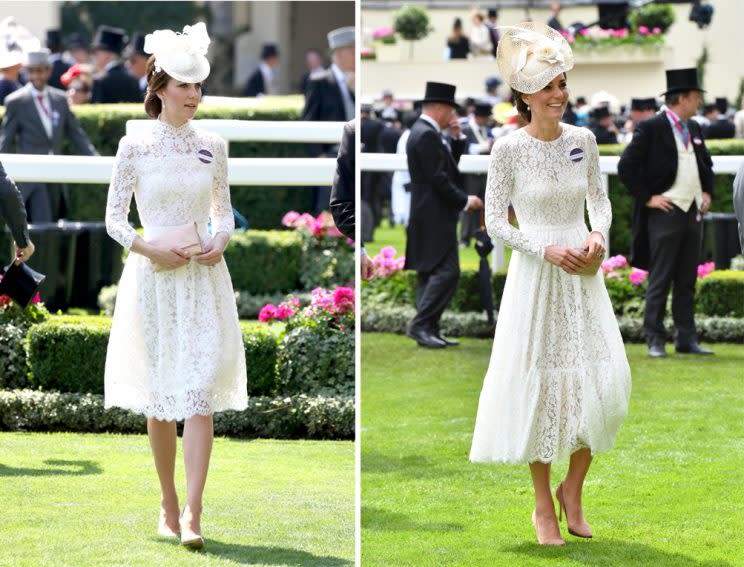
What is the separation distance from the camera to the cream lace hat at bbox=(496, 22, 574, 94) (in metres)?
4.97

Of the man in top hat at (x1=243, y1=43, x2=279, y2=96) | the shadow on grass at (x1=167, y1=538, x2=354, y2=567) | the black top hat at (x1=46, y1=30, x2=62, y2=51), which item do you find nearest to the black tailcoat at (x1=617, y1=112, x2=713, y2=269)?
the shadow on grass at (x1=167, y1=538, x2=354, y2=567)

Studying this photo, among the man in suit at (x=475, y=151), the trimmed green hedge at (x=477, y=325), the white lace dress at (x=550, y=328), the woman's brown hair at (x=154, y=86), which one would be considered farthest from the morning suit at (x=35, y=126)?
the white lace dress at (x=550, y=328)

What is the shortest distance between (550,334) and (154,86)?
1522mm

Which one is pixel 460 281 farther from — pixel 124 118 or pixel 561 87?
pixel 561 87

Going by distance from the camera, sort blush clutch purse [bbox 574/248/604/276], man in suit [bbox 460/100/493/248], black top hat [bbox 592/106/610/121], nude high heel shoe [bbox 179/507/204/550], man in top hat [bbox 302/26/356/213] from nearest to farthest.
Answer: nude high heel shoe [bbox 179/507/204/550] < blush clutch purse [bbox 574/248/604/276] < man in top hat [bbox 302/26/356/213] < man in suit [bbox 460/100/493/248] < black top hat [bbox 592/106/610/121]

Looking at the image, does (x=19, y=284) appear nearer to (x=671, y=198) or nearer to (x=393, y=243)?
(x=671, y=198)

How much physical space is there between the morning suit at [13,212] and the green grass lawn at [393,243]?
6.22m

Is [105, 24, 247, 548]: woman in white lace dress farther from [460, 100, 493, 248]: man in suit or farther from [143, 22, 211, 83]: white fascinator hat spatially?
[460, 100, 493, 248]: man in suit

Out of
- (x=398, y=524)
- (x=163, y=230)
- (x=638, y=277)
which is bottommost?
(x=398, y=524)

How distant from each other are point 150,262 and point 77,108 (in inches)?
352

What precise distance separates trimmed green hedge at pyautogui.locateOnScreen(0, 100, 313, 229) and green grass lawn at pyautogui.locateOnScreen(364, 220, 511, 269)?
1.03 m

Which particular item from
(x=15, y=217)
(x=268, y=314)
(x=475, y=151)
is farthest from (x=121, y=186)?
(x=475, y=151)

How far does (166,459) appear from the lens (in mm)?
5246

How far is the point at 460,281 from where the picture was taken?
1148 centimetres
